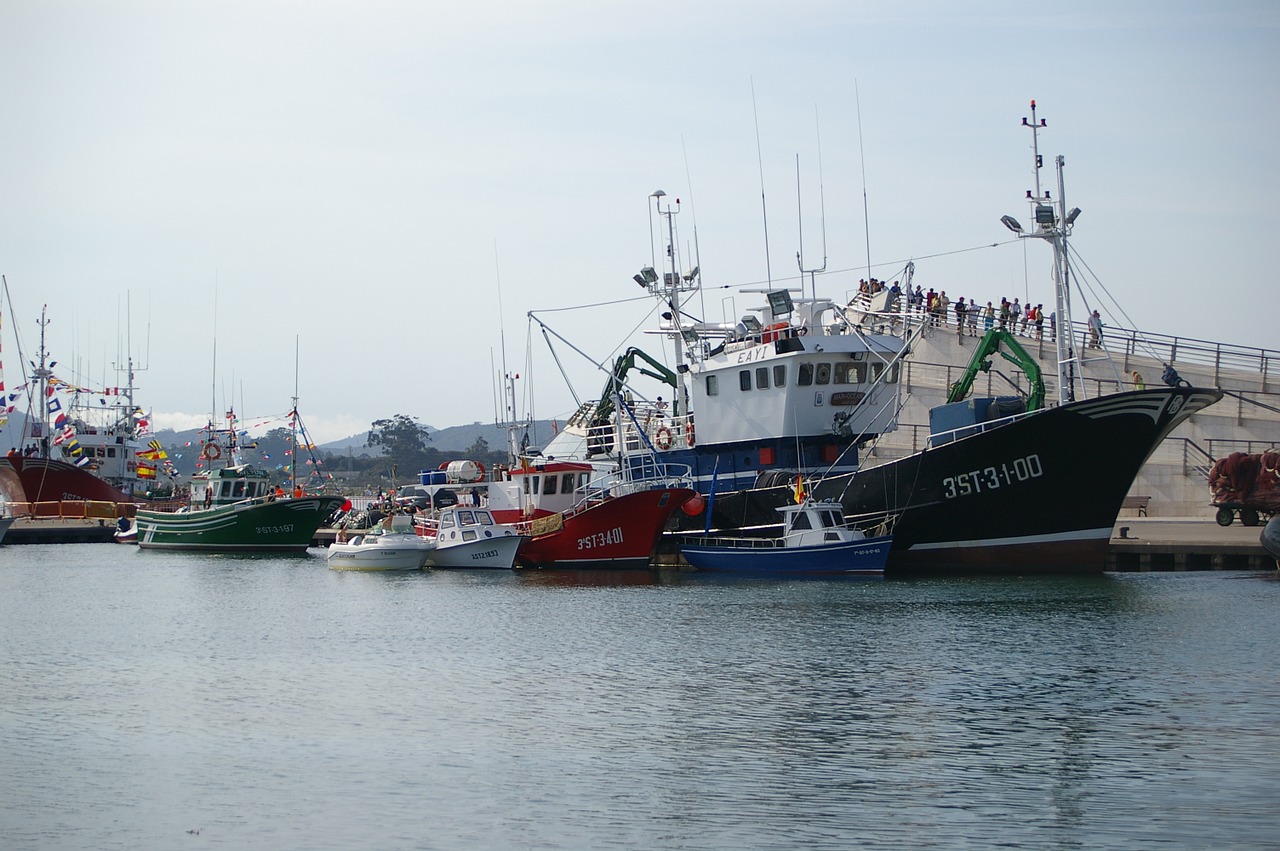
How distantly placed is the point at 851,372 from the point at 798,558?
7028 mm

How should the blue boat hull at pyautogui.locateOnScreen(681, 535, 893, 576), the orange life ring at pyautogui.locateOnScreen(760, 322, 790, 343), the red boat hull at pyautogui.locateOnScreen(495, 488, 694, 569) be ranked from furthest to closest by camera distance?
the red boat hull at pyautogui.locateOnScreen(495, 488, 694, 569) → the orange life ring at pyautogui.locateOnScreen(760, 322, 790, 343) → the blue boat hull at pyautogui.locateOnScreen(681, 535, 893, 576)

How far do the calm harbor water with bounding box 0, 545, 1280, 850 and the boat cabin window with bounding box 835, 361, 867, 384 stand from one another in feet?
29.2

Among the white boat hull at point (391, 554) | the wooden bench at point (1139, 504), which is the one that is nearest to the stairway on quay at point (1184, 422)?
the wooden bench at point (1139, 504)

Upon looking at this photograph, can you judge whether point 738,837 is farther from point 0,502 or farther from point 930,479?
point 0,502

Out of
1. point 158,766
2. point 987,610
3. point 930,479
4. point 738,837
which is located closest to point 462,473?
point 930,479

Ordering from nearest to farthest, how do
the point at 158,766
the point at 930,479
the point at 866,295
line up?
the point at 158,766, the point at 930,479, the point at 866,295

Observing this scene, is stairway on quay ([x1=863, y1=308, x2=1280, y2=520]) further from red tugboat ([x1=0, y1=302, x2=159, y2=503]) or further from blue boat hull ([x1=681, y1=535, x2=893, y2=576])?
red tugboat ([x1=0, y1=302, x2=159, y2=503])

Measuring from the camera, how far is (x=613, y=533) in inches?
1804

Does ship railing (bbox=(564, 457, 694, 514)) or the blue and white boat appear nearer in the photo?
the blue and white boat

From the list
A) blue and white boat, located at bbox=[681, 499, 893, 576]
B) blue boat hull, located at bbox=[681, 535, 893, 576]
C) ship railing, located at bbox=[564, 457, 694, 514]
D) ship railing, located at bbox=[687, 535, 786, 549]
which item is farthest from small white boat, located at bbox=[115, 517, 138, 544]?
blue and white boat, located at bbox=[681, 499, 893, 576]

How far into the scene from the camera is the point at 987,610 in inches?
1205

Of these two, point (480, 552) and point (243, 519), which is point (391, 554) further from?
point (243, 519)

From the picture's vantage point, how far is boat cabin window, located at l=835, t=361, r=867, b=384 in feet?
140

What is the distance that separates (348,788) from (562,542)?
97.3 feet
